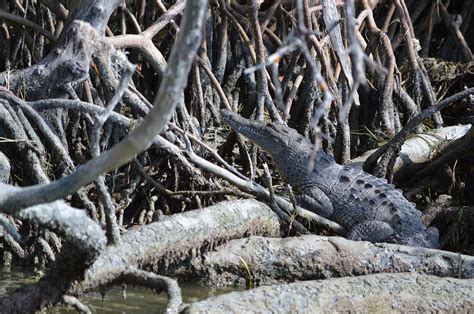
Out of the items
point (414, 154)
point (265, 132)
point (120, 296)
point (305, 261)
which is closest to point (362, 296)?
point (305, 261)

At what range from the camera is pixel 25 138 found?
15.3ft

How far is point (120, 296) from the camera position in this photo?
4562 mm

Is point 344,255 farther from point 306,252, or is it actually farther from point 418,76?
point 418,76

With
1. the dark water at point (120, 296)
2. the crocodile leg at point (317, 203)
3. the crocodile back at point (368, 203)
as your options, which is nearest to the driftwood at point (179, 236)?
the dark water at point (120, 296)

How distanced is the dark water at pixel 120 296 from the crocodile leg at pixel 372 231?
4.05 ft

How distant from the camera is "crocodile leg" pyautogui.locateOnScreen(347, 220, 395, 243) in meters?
5.72

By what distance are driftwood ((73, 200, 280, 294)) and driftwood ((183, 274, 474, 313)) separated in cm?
42

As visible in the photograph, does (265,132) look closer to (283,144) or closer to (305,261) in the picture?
(283,144)

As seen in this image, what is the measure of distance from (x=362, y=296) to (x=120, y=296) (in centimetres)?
128

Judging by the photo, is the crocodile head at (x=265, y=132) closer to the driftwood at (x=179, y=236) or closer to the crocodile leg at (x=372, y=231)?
the crocodile leg at (x=372, y=231)

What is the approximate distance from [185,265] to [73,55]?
1323 millimetres

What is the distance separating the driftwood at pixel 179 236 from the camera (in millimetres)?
3559

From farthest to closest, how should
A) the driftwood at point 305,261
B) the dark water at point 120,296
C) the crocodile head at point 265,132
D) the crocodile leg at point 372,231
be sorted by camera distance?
1. the crocodile head at point 265,132
2. the crocodile leg at point 372,231
3. the driftwood at point 305,261
4. the dark water at point 120,296

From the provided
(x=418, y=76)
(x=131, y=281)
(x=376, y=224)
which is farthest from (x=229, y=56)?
(x=131, y=281)
